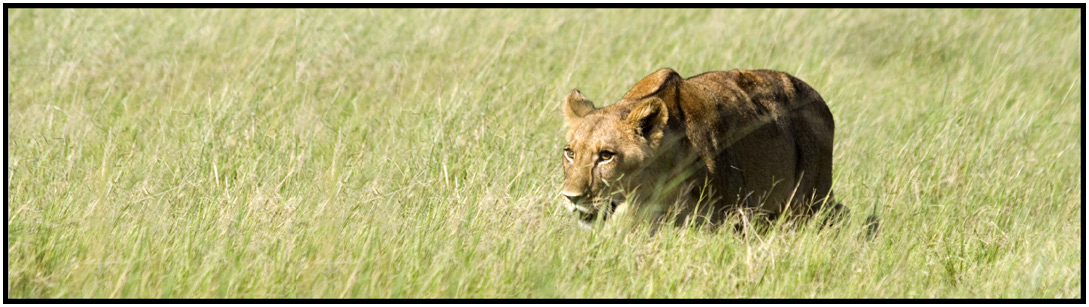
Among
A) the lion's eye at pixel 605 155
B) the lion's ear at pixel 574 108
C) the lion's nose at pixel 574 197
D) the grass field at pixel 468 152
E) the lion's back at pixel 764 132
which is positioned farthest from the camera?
the lion's ear at pixel 574 108

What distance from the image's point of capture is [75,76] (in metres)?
9.49

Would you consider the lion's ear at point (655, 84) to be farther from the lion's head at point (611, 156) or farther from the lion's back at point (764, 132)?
the lion's head at point (611, 156)

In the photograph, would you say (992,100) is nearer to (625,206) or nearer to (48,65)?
(625,206)

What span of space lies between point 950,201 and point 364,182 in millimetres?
3338

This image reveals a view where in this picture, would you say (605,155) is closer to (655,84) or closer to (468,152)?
(655,84)

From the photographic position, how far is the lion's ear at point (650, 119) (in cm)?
560

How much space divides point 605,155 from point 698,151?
1.71ft

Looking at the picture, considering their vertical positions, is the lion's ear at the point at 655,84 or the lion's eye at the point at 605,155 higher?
the lion's ear at the point at 655,84

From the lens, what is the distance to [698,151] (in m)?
5.84

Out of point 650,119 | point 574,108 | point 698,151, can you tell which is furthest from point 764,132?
point 574,108

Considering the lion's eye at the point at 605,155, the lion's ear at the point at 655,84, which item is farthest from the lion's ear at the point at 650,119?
the lion's ear at the point at 655,84

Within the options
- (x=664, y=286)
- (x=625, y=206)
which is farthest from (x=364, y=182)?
(x=664, y=286)

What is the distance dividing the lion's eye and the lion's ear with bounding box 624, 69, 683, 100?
23.9 inches

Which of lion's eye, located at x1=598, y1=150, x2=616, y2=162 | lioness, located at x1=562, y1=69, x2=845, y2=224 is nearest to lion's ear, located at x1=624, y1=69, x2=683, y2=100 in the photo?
lioness, located at x1=562, y1=69, x2=845, y2=224
